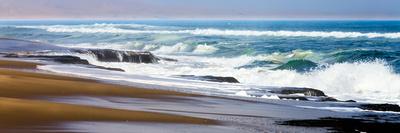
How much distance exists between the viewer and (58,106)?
10531 mm

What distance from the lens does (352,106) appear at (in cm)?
1409

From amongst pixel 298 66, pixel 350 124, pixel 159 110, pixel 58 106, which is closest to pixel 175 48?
pixel 298 66

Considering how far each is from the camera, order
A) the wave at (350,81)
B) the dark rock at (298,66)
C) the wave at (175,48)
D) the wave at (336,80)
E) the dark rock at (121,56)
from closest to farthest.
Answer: the wave at (336,80), the wave at (350,81), the dark rock at (298,66), the dark rock at (121,56), the wave at (175,48)

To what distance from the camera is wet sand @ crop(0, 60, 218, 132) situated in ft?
29.6

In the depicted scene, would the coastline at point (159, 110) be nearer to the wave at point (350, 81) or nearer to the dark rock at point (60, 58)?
the wave at point (350, 81)

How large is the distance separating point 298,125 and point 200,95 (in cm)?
414

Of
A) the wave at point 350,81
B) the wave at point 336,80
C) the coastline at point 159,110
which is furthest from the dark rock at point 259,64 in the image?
the coastline at point 159,110

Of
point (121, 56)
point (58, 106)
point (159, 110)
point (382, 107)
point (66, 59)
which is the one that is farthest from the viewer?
point (121, 56)

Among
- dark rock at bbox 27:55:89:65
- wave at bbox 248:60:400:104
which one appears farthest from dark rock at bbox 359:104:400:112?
dark rock at bbox 27:55:89:65

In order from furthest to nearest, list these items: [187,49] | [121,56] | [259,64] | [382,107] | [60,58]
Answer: [187,49]
[259,64]
[121,56]
[60,58]
[382,107]

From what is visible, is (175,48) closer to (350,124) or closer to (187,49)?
(187,49)

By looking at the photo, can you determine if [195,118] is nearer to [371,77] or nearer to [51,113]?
[51,113]

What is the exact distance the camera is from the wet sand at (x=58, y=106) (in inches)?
355

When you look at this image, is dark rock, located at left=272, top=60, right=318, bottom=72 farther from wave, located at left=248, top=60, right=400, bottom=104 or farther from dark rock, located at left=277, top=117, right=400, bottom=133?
dark rock, located at left=277, top=117, right=400, bottom=133
